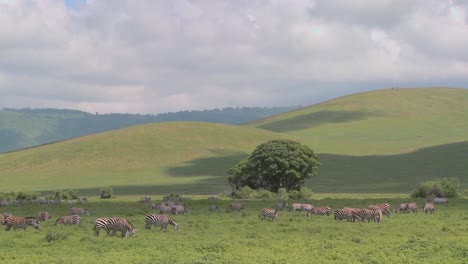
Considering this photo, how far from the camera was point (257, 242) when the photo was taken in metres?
26.8

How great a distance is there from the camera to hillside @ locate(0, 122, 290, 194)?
130m

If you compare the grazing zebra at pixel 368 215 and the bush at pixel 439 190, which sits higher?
the grazing zebra at pixel 368 215

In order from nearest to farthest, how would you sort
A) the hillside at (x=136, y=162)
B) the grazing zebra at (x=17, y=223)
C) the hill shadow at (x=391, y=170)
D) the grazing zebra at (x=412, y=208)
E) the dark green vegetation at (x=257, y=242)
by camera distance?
the dark green vegetation at (x=257, y=242) < the grazing zebra at (x=17, y=223) < the grazing zebra at (x=412, y=208) < the hill shadow at (x=391, y=170) < the hillside at (x=136, y=162)

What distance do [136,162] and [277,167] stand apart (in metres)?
90.4

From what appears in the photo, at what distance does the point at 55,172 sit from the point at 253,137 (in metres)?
71.6

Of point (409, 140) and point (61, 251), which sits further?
point (409, 140)

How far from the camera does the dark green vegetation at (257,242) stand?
22.3 m

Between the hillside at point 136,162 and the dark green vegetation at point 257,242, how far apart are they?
75982mm

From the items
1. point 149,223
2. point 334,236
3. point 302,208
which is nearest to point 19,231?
point 149,223

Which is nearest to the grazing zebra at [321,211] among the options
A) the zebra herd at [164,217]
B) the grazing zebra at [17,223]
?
the zebra herd at [164,217]

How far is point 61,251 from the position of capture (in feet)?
81.0

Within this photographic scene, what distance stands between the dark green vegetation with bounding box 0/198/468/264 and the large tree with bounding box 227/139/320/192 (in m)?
38.6

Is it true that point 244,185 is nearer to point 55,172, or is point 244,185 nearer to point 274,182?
point 274,182

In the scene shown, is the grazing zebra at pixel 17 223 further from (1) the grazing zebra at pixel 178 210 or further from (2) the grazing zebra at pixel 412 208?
(2) the grazing zebra at pixel 412 208
